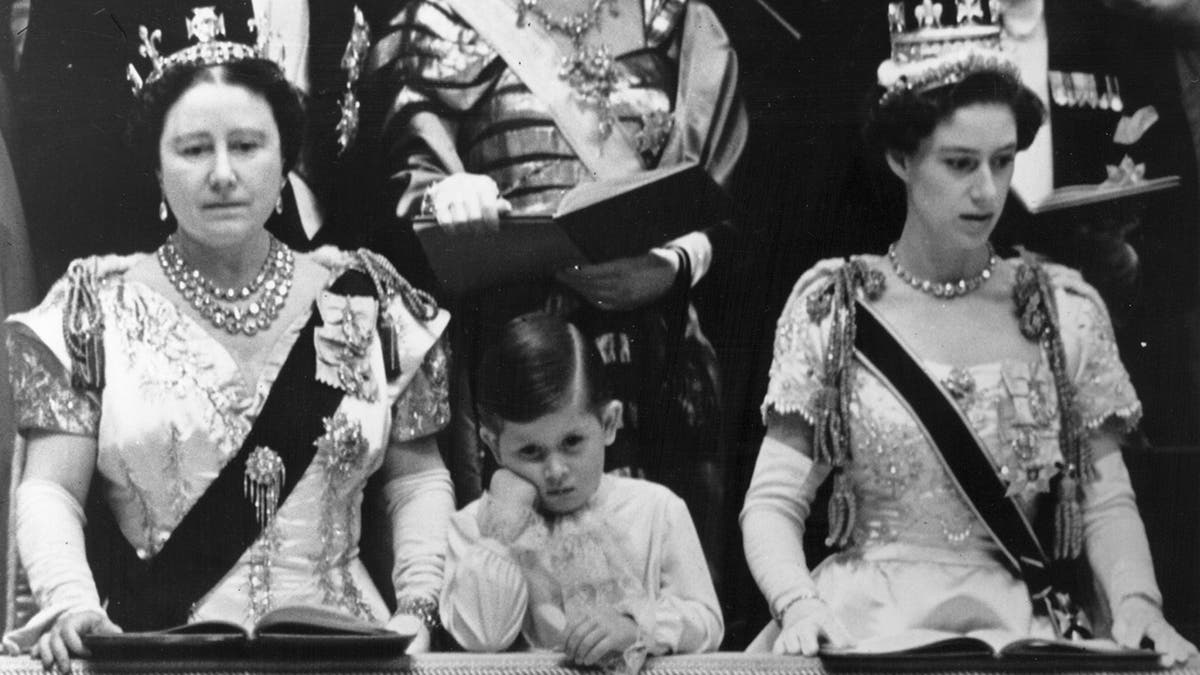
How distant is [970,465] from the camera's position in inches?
162

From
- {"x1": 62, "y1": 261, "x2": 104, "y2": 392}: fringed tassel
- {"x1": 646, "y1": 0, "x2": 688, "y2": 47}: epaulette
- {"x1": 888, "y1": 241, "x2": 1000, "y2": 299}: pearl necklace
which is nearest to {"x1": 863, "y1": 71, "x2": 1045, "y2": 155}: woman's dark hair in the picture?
{"x1": 888, "y1": 241, "x2": 1000, "y2": 299}: pearl necklace

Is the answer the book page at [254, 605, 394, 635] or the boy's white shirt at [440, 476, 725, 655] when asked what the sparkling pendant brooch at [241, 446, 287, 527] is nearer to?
the book page at [254, 605, 394, 635]

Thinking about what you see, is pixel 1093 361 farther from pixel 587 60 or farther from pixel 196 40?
pixel 196 40

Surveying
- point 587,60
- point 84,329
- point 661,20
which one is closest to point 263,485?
point 84,329

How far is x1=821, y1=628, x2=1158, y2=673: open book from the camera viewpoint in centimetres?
403

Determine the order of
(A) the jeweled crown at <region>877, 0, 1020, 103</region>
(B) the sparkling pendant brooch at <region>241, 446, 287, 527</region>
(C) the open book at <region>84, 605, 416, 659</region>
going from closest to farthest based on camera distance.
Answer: (C) the open book at <region>84, 605, 416, 659</region>, (B) the sparkling pendant brooch at <region>241, 446, 287, 527</region>, (A) the jeweled crown at <region>877, 0, 1020, 103</region>

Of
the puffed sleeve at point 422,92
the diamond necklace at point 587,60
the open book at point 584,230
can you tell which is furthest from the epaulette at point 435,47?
the open book at point 584,230

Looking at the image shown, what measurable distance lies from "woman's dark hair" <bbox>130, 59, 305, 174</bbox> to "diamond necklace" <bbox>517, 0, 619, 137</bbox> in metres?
0.59

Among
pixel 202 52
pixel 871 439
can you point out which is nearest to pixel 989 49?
pixel 871 439

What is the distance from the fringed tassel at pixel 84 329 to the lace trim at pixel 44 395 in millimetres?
31

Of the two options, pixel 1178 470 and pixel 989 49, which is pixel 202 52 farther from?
pixel 1178 470

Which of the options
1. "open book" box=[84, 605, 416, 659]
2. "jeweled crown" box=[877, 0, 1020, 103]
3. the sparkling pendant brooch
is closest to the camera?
"open book" box=[84, 605, 416, 659]

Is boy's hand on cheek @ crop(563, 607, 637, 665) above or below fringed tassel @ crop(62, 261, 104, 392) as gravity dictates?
below

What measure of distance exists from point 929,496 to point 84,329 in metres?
2.00
